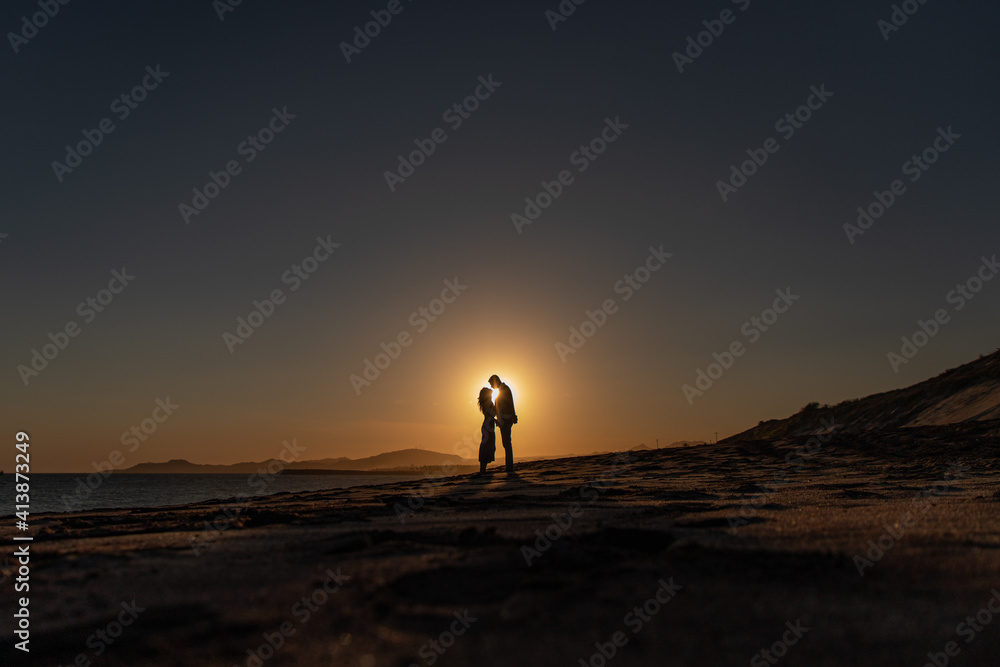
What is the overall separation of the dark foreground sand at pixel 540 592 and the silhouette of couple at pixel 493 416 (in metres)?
11.5

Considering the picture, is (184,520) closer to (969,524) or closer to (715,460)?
(969,524)

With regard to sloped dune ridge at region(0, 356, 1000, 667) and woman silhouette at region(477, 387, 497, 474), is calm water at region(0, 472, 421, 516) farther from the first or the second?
sloped dune ridge at region(0, 356, 1000, 667)

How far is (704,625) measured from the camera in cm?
210

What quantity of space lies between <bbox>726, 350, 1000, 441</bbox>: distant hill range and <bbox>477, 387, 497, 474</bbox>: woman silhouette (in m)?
13.9

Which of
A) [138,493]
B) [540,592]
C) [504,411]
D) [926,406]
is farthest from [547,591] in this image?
[138,493]

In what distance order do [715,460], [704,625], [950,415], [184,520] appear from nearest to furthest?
[704,625] → [184,520] → [715,460] → [950,415]

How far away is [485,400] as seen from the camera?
16703 mm

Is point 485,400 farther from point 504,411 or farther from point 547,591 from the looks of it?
point 547,591

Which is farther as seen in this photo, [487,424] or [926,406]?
[926,406]

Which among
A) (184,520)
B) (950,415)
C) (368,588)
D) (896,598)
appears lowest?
(896,598)

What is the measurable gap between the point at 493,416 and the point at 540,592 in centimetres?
1440

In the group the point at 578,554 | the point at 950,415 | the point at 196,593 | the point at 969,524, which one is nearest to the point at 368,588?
the point at 196,593

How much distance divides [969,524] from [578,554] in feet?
9.13

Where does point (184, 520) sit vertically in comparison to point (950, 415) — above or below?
below
